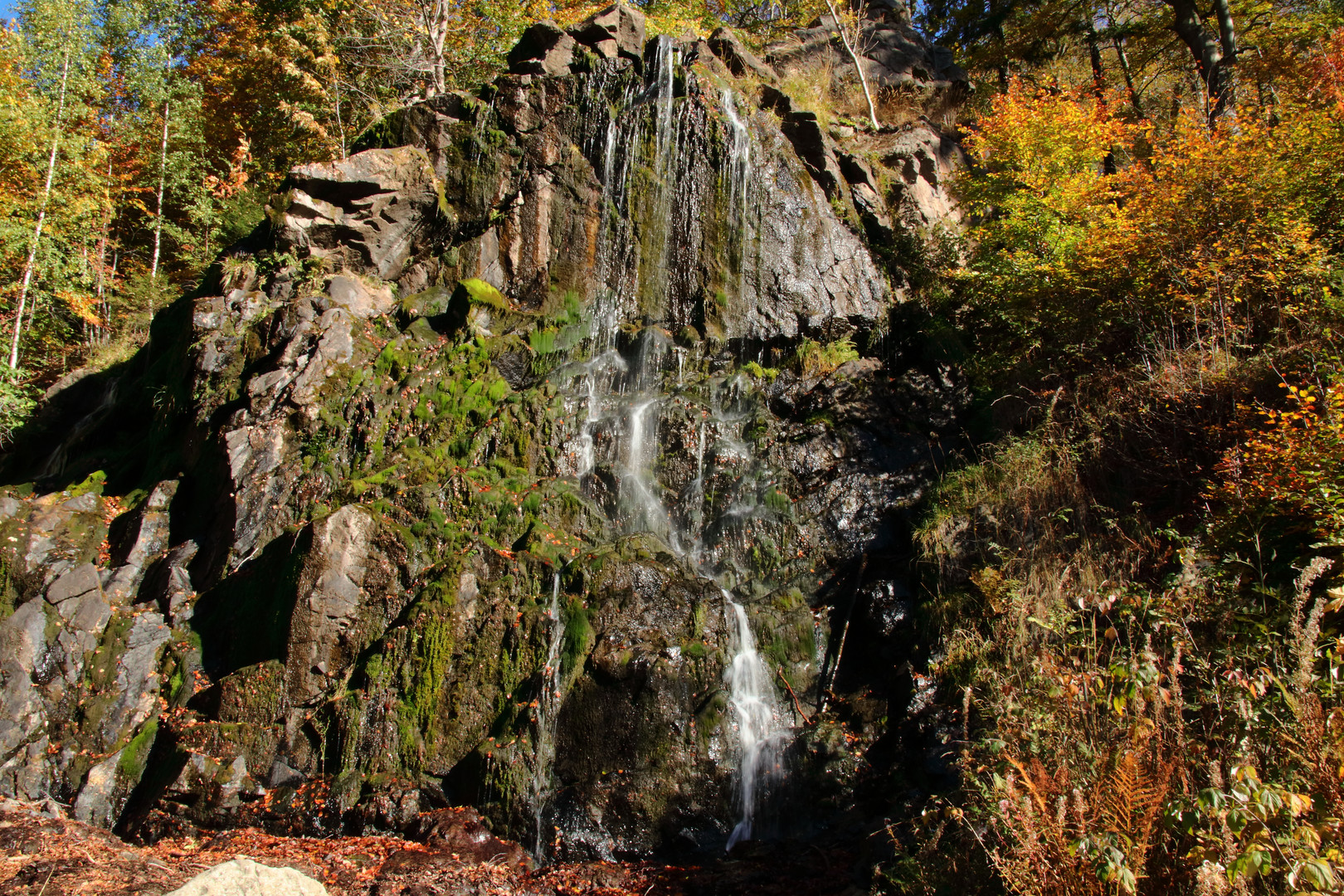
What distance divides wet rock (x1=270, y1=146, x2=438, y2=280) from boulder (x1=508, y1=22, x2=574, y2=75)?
2637 mm

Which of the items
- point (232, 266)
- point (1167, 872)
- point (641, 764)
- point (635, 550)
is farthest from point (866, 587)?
point (232, 266)

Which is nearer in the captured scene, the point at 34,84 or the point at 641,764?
the point at 641,764

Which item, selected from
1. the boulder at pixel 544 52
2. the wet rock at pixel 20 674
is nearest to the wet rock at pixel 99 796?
the wet rock at pixel 20 674

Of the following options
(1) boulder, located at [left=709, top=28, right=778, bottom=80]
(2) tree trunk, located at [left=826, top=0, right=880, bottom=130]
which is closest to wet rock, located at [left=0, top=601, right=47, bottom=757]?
(1) boulder, located at [left=709, top=28, right=778, bottom=80]

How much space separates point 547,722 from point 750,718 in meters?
1.91

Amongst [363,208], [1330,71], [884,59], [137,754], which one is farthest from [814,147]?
[137,754]

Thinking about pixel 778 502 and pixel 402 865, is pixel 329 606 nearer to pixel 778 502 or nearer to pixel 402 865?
pixel 402 865

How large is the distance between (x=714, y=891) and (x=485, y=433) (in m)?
5.95

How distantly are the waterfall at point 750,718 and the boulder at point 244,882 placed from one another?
149 inches

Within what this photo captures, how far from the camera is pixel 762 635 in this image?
7215 mm

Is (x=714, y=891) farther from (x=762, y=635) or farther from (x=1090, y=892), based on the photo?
(x=1090, y=892)

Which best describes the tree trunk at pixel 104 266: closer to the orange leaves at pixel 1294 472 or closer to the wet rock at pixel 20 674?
the wet rock at pixel 20 674

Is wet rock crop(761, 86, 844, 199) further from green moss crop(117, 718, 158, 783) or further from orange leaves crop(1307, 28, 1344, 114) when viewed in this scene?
green moss crop(117, 718, 158, 783)

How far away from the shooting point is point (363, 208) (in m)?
11.3
